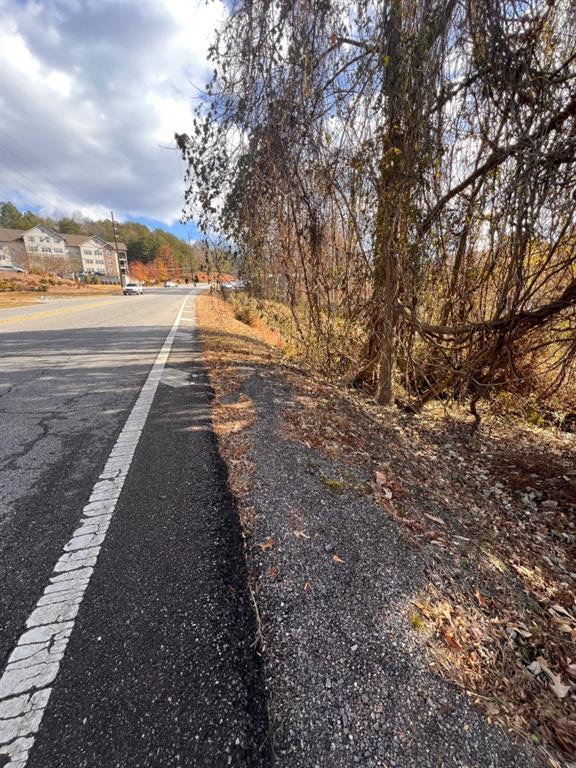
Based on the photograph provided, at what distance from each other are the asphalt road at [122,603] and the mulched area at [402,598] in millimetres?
157

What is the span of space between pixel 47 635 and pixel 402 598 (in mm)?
1519

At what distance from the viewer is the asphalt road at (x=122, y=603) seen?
1.08m

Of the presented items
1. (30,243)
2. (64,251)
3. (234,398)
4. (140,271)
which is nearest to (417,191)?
(234,398)

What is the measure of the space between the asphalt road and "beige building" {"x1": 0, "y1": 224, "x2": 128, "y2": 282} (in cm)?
5087

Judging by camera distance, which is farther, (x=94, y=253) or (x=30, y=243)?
(x=94, y=253)

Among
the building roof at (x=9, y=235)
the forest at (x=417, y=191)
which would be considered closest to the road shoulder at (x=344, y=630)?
the forest at (x=417, y=191)

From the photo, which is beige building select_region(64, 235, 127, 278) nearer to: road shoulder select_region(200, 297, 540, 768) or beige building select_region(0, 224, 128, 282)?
beige building select_region(0, 224, 128, 282)

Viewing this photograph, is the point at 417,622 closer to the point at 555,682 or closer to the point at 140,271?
the point at 555,682

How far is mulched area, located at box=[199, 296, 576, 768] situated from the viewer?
3.65 ft

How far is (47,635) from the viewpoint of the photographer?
1.38 m

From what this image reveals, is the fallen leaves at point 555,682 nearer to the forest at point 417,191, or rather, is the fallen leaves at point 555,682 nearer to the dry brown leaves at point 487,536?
the dry brown leaves at point 487,536

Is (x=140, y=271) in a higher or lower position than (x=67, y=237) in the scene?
lower

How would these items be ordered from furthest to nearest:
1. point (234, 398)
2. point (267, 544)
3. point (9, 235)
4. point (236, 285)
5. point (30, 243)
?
point (30, 243)
point (9, 235)
point (236, 285)
point (234, 398)
point (267, 544)

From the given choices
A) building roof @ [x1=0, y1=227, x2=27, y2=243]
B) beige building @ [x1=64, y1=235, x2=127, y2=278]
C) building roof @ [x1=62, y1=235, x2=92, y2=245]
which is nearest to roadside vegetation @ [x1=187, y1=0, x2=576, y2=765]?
beige building @ [x1=64, y1=235, x2=127, y2=278]
